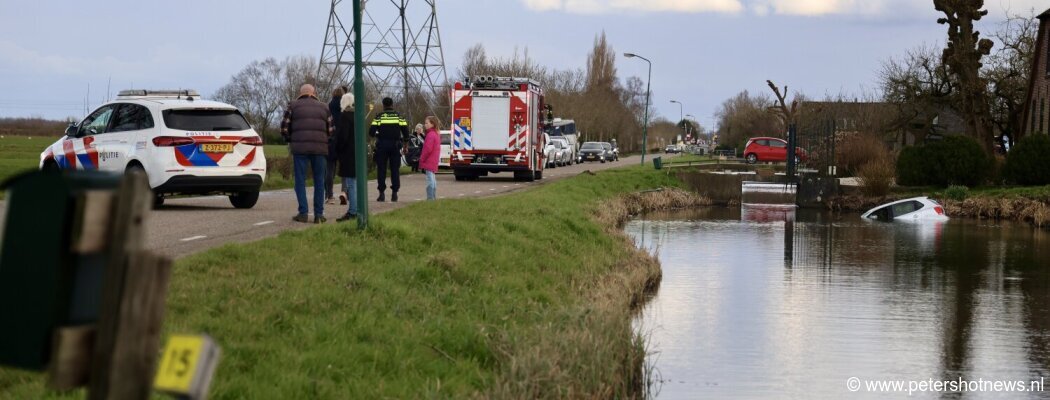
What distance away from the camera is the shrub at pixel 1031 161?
3728 centimetres

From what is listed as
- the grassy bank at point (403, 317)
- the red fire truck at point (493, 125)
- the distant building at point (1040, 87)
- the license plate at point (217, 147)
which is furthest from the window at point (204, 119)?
the distant building at point (1040, 87)

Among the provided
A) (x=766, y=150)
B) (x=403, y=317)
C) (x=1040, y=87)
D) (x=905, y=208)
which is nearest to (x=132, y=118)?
(x=403, y=317)

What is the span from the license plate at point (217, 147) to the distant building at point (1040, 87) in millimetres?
35103

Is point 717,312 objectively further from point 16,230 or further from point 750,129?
Answer: point 750,129

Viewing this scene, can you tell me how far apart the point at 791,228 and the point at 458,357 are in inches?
922

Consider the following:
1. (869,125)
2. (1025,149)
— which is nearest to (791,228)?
(1025,149)

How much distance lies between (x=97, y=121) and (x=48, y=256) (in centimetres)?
1664

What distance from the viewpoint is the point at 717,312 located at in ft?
53.2

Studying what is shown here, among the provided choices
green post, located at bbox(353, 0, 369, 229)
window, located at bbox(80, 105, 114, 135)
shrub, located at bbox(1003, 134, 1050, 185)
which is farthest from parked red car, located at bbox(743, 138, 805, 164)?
green post, located at bbox(353, 0, 369, 229)

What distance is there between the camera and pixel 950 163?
3925cm

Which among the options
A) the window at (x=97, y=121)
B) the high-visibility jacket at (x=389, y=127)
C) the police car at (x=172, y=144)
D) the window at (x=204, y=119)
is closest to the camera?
the police car at (x=172, y=144)

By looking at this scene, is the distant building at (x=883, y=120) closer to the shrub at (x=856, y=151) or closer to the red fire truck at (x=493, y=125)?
the shrub at (x=856, y=151)

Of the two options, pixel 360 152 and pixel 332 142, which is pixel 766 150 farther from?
pixel 360 152

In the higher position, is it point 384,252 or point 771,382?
point 384,252
